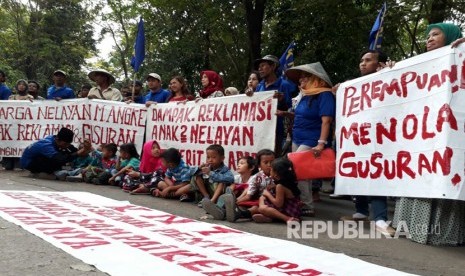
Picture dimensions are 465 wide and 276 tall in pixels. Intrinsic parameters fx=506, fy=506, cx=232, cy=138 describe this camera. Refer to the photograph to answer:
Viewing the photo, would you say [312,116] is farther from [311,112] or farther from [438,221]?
[438,221]

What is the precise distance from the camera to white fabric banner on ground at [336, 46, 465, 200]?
4.00 meters

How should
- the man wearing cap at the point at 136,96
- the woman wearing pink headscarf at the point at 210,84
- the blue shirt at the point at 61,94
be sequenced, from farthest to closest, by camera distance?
the blue shirt at the point at 61,94
the man wearing cap at the point at 136,96
the woman wearing pink headscarf at the point at 210,84

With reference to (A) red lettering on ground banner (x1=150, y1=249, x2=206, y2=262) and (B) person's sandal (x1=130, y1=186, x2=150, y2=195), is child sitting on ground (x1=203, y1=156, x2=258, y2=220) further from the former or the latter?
(A) red lettering on ground banner (x1=150, y1=249, x2=206, y2=262)

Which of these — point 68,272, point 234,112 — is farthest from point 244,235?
point 234,112

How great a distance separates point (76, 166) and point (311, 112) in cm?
440

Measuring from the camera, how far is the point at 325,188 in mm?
7910

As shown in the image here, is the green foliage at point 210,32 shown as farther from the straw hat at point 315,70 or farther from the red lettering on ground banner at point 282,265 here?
the red lettering on ground banner at point 282,265

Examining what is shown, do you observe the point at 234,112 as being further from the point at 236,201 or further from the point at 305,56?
the point at 305,56

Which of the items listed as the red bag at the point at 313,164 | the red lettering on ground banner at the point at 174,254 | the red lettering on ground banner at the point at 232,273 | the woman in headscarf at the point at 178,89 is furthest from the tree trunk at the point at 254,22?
the red lettering on ground banner at the point at 232,273

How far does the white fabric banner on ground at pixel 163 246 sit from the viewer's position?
2.99 meters

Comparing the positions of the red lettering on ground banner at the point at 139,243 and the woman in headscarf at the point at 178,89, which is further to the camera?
the woman in headscarf at the point at 178,89

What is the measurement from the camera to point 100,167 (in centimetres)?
797

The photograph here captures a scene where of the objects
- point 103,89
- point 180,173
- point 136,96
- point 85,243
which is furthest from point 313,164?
point 103,89

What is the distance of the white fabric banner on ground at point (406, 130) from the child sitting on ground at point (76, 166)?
4.52 meters
